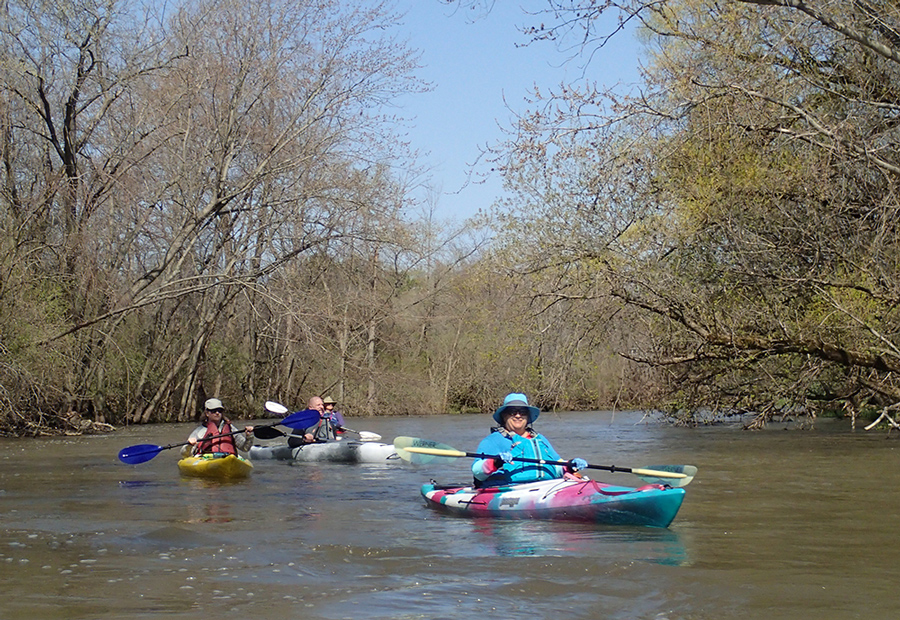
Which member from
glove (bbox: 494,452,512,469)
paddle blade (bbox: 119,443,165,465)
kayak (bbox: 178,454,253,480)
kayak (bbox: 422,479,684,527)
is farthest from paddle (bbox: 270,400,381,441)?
glove (bbox: 494,452,512,469)

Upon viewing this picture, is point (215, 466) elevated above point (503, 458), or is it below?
below

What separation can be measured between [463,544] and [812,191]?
27.2ft

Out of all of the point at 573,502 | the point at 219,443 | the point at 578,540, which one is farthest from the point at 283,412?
the point at 578,540

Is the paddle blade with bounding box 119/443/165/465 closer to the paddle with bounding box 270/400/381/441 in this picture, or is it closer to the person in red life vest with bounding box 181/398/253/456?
the person in red life vest with bounding box 181/398/253/456

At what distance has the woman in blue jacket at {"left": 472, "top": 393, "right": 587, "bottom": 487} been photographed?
8992 mm

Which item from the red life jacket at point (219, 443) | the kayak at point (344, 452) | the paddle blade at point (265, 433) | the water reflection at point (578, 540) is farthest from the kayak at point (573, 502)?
the paddle blade at point (265, 433)

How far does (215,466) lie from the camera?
488 inches

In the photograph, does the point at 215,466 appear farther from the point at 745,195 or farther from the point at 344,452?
the point at 745,195

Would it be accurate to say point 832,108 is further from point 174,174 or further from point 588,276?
point 174,174

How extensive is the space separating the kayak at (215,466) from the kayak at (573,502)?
402 centimetres

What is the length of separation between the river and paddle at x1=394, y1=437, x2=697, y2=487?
361mm

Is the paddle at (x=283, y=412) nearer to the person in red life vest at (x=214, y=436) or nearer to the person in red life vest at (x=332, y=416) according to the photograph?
the person in red life vest at (x=332, y=416)

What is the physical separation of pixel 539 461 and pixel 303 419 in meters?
6.74

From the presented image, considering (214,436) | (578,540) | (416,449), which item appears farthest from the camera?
(214,436)
